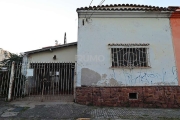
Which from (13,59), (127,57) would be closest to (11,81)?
(13,59)

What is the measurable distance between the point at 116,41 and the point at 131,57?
1.07 metres

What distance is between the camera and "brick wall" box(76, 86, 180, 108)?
646 cm

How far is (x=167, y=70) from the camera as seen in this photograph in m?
6.82

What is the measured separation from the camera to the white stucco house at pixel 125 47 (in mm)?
6695

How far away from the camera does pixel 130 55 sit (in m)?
6.95

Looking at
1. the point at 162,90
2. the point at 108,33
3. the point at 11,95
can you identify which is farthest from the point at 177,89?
the point at 11,95

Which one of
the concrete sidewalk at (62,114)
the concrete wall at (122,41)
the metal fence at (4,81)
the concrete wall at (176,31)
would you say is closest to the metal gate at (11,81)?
the metal fence at (4,81)

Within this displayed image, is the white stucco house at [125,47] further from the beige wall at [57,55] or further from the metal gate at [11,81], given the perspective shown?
the metal gate at [11,81]

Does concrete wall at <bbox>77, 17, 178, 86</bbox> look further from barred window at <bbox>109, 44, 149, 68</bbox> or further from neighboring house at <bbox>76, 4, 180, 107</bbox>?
barred window at <bbox>109, 44, 149, 68</bbox>

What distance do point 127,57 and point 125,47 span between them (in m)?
0.50

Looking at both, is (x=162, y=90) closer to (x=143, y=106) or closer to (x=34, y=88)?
(x=143, y=106)

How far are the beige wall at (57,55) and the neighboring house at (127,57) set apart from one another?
2992 mm

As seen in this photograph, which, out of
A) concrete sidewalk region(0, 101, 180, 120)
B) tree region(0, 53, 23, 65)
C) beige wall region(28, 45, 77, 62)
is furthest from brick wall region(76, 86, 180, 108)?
tree region(0, 53, 23, 65)

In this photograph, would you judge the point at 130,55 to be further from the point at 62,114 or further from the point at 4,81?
the point at 4,81
